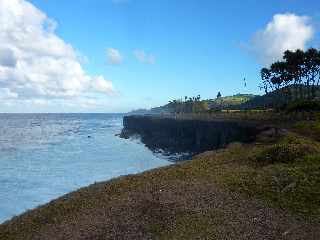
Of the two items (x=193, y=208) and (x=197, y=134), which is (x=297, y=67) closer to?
(x=197, y=134)

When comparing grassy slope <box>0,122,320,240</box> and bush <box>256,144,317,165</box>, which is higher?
bush <box>256,144,317,165</box>

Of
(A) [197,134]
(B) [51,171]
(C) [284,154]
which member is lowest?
(B) [51,171]

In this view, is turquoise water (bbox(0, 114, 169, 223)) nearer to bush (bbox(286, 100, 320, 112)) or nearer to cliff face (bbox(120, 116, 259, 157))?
cliff face (bbox(120, 116, 259, 157))

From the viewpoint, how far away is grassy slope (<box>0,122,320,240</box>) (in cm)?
1891

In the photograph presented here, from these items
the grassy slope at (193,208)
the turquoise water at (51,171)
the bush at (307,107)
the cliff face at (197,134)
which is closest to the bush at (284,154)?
the grassy slope at (193,208)

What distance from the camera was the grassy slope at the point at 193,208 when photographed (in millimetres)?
18906

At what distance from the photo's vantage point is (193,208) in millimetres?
21625

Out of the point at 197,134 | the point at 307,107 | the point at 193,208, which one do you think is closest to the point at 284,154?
the point at 193,208

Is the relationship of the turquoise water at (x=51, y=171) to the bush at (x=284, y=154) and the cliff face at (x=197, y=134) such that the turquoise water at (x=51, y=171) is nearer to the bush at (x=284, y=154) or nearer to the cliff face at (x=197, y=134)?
the cliff face at (x=197, y=134)

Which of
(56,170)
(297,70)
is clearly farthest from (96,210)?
(297,70)

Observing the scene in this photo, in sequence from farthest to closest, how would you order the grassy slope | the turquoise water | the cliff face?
the cliff face, the turquoise water, the grassy slope

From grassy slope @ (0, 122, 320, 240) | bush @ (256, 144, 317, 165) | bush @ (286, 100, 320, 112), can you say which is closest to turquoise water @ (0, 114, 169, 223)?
grassy slope @ (0, 122, 320, 240)

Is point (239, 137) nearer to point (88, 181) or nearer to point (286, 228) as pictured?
point (88, 181)

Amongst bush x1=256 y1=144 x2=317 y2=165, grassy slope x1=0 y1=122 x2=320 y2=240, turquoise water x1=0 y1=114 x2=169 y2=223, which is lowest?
turquoise water x1=0 y1=114 x2=169 y2=223
